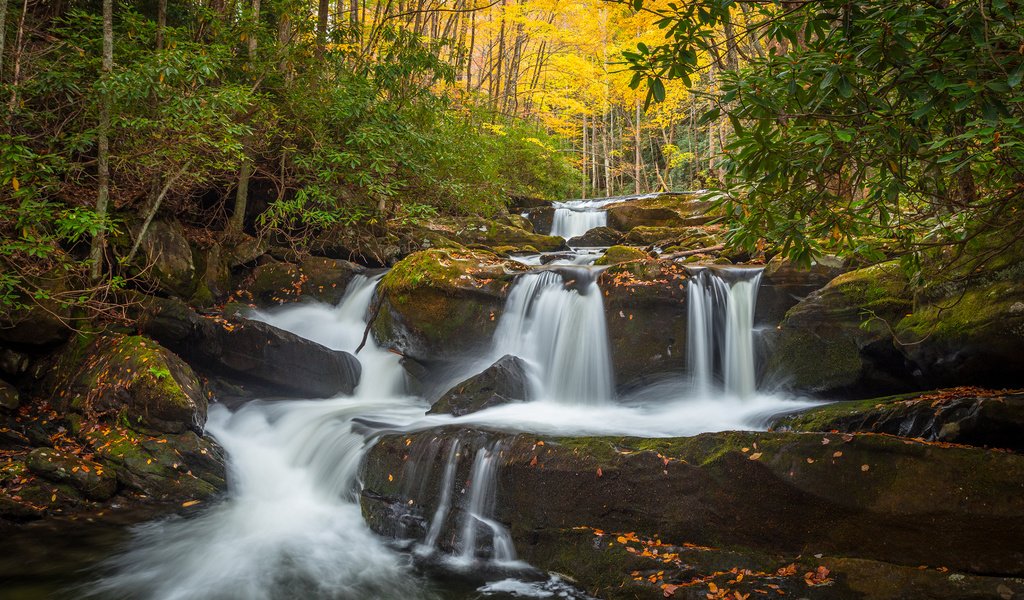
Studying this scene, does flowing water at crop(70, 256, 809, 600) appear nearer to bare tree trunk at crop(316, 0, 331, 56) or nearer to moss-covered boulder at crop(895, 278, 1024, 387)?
moss-covered boulder at crop(895, 278, 1024, 387)

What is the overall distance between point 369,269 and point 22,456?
6.31 metres

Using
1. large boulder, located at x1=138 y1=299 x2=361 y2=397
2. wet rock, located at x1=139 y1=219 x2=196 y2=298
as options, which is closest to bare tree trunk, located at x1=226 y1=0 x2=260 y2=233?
wet rock, located at x1=139 y1=219 x2=196 y2=298

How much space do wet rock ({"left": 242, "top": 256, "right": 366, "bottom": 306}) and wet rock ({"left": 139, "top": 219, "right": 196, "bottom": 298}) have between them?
1.26m

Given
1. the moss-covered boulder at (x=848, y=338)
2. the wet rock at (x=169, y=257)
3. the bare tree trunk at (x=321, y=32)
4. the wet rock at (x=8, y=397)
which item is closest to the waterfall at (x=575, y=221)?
the bare tree trunk at (x=321, y=32)

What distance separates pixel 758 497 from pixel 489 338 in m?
5.28

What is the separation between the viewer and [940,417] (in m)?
4.69

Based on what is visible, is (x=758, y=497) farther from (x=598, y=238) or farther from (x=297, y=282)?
(x=598, y=238)

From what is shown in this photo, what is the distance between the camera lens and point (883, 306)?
6375 mm

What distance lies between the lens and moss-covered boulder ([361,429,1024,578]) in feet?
12.1

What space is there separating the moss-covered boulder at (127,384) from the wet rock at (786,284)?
23.9 ft

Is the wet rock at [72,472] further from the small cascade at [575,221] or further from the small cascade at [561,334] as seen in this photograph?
the small cascade at [575,221]

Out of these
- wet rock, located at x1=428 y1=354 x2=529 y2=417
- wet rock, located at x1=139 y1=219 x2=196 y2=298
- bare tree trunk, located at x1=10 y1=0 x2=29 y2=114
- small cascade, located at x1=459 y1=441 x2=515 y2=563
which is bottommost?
small cascade, located at x1=459 y1=441 x2=515 y2=563

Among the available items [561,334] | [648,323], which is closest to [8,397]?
[561,334]

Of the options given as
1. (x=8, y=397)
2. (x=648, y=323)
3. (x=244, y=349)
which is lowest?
(x=8, y=397)
